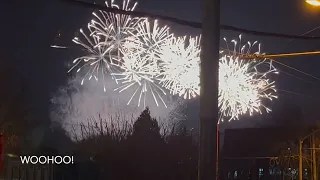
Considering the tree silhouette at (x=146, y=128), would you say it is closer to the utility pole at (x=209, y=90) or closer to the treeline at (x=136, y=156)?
the treeline at (x=136, y=156)

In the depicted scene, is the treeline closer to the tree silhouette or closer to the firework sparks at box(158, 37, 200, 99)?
the tree silhouette

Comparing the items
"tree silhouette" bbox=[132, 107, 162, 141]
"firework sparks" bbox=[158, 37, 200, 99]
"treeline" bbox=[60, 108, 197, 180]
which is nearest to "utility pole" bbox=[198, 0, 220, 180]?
"firework sparks" bbox=[158, 37, 200, 99]

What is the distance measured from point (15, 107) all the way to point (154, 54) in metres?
28.3

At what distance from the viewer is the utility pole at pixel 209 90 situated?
20.0 feet

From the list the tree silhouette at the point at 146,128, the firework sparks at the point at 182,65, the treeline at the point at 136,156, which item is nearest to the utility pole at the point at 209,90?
the firework sparks at the point at 182,65

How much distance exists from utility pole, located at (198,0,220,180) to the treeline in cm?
2825

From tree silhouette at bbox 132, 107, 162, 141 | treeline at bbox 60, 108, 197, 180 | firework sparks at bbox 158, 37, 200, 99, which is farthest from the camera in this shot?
tree silhouette at bbox 132, 107, 162, 141

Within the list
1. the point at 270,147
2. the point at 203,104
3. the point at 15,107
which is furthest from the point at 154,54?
the point at 270,147

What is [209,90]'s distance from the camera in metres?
6.21

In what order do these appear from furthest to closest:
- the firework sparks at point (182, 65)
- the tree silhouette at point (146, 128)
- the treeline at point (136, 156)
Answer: the tree silhouette at point (146, 128)
the treeline at point (136, 156)
the firework sparks at point (182, 65)

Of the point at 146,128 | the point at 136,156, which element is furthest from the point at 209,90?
the point at 146,128

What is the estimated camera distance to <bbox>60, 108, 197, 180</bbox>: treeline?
35438 mm

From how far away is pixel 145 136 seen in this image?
37.7 m

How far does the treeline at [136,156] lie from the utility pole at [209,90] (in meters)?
28.2
